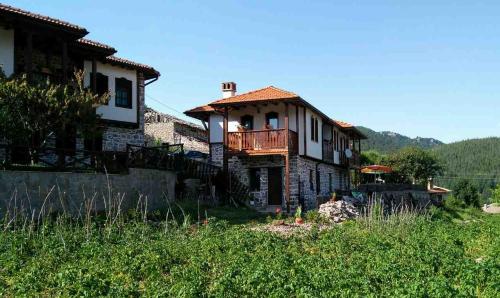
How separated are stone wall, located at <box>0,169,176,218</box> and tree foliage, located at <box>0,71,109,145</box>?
172 centimetres

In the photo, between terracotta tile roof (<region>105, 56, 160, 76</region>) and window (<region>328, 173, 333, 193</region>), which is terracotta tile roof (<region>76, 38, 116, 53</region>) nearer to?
terracotta tile roof (<region>105, 56, 160, 76</region>)

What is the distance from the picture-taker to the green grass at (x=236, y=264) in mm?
6742

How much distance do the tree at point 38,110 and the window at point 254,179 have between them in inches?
407

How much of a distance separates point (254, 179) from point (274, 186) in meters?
1.12

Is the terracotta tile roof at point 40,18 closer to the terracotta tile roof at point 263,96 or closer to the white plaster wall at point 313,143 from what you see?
the terracotta tile roof at point 263,96

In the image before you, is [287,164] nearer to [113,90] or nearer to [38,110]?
[113,90]

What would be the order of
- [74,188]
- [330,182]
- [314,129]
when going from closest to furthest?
1. [74,188]
2. [314,129]
3. [330,182]

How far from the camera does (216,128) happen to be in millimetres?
26750

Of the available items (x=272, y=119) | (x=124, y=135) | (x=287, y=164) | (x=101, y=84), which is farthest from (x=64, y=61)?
(x=272, y=119)

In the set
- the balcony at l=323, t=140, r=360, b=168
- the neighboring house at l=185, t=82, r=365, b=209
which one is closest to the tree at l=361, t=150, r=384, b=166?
the balcony at l=323, t=140, r=360, b=168

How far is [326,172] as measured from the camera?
30.4m

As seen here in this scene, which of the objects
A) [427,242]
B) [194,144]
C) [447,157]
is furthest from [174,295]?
[447,157]

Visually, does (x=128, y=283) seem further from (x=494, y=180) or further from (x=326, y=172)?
(x=494, y=180)

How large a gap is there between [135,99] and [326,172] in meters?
12.5
